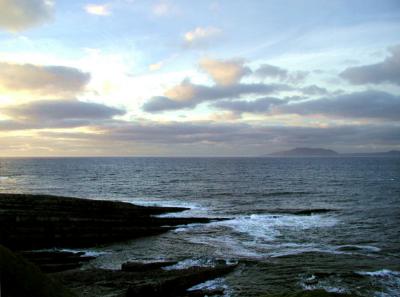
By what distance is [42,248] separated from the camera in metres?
32.4

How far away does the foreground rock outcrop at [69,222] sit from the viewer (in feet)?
111

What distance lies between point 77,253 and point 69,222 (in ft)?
23.8

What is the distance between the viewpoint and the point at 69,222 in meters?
36.4

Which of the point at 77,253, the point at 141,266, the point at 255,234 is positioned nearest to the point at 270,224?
the point at 255,234

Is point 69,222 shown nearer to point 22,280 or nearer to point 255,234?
point 255,234

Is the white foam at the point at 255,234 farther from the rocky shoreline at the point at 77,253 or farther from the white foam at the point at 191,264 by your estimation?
the rocky shoreline at the point at 77,253

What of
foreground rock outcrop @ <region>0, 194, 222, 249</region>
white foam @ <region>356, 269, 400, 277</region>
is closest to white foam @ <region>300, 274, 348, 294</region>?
white foam @ <region>356, 269, 400, 277</region>

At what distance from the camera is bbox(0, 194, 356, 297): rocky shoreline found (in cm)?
1298

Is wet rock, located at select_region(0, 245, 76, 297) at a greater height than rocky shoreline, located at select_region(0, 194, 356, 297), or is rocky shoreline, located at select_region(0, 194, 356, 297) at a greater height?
wet rock, located at select_region(0, 245, 76, 297)

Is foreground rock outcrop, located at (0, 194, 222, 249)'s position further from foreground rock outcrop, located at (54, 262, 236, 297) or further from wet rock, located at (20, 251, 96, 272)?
foreground rock outcrop, located at (54, 262, 236, 297)

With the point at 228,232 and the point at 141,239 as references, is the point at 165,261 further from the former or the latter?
the point at 228,232

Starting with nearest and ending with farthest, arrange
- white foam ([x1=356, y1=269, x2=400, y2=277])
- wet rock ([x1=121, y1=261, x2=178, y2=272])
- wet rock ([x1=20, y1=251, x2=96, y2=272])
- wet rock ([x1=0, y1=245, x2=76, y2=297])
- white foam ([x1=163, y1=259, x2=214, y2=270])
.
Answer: wet rock ([x1=0, y1=245, x2=76, y2=297]), white foam ([x1=356, y1=269, x2=400, y2=277]), wet rock ([x1=121, y1=261, x2=178, y2=272]), wet rock ([x1=20, y1=251, x2=96, y2=272]), white foam ([x1=163, y1=259, x2=214, y2=270])

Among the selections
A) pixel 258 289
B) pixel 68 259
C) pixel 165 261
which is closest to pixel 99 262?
pixel 68 259

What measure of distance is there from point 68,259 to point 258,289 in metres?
14.5
